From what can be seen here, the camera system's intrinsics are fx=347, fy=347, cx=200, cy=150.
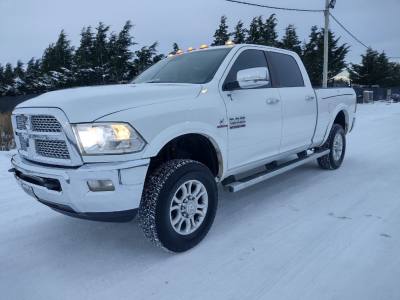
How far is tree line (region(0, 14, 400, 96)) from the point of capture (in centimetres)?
2516

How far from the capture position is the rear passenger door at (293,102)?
4.42 metres

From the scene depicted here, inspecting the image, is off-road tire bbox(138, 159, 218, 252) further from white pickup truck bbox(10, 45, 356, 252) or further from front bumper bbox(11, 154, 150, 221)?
front bumper bbox(11, 154, 150, 221)

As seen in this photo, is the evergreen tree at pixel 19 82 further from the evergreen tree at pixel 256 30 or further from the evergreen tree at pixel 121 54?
the evergreen tree at pixel 256 30

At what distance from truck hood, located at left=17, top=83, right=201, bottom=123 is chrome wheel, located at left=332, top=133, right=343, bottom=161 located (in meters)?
3.66

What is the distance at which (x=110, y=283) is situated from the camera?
2701 mm

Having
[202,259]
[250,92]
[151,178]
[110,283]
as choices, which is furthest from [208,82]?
[110,283]

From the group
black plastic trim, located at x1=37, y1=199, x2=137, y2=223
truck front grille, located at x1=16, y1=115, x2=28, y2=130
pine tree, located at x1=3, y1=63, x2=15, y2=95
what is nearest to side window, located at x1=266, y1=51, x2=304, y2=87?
black plastic trim, located at x1=37, y1=199, x2=137, y2=223

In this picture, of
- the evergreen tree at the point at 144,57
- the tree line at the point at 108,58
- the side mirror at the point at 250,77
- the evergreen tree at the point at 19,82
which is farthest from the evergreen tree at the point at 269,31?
the side mirror at the point at 250,77

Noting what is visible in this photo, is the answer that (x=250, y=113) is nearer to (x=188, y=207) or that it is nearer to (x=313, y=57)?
(x=188, y=207)

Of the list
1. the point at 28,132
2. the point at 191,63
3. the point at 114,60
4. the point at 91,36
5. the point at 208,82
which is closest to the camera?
the point at 28,132

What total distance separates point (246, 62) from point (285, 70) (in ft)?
3.14

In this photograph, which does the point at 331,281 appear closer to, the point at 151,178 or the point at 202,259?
the point at 202,259

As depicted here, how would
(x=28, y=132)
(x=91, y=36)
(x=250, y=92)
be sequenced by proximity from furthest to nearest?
1. (x=91, y=36)
2. (x=250, y=92)
3. (x=28, y=132)

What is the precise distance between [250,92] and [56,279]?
2579mm
